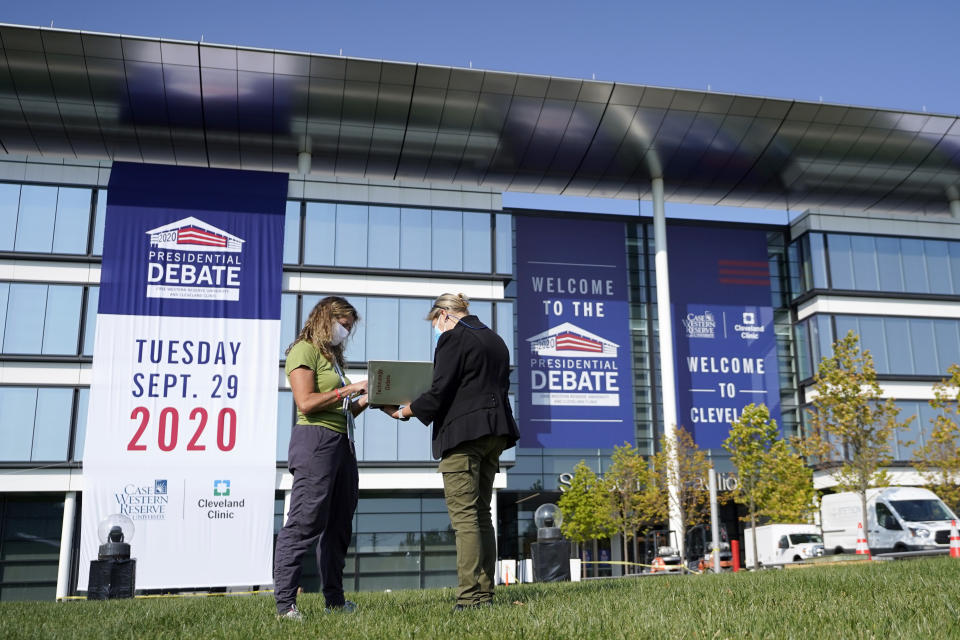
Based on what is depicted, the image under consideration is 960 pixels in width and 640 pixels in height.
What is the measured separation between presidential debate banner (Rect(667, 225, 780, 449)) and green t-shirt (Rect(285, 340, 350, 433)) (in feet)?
99.1

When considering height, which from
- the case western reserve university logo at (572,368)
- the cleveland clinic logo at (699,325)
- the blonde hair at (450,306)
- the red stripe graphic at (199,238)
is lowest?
the blonde hair at (450,306)

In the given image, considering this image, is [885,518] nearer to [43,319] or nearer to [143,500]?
[143,500]

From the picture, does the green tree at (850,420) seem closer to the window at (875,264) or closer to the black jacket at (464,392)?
the window at (875,264)

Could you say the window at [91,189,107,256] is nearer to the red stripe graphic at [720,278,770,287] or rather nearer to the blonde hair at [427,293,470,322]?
the red stripe graphic at [720,278,770,287]

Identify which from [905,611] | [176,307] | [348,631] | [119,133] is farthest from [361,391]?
[119,133]

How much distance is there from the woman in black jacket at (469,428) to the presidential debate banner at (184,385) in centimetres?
2113

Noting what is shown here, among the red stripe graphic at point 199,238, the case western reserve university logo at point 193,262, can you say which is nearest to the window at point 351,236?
the case western reserve university logo at point 193,262

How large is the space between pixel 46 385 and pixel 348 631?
93.6 feet

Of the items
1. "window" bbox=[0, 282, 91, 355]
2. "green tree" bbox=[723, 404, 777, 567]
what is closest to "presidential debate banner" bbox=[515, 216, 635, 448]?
"green tree" bbox=[723, 404, 777, 567]

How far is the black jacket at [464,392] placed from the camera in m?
5.30

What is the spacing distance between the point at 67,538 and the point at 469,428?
27774 millimetres

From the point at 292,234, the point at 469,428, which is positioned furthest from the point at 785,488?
the point at 469,428

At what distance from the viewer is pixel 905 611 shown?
153 inches

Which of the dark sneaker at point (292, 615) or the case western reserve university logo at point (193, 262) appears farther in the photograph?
the case western reserve university logo at point (193, 262)
